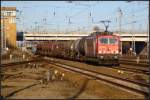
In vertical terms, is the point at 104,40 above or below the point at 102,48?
above

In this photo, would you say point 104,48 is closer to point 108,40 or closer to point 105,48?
point 105,48

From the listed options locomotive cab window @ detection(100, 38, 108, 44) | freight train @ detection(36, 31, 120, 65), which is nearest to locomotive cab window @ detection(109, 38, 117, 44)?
freight train @ detection(36, 31, 120, 65)

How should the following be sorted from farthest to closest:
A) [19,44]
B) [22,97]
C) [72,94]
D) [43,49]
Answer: [19,44] < [43,49] < [72,94] < [22,97]

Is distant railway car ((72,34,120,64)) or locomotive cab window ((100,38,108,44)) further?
locomotive cab window ((100,38,108,44))

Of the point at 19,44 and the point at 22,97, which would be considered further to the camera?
the point at 19,44

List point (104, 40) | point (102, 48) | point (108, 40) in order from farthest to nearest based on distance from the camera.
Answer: point (108, 40)
point (104, 40)
point (102, 48)

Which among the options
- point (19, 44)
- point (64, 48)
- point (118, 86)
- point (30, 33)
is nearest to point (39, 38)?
point (30, 33)

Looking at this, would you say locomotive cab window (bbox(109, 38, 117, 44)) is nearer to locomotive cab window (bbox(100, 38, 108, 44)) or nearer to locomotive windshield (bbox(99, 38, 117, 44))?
locomotive windshield (bbox(99, 38, 117, 44))

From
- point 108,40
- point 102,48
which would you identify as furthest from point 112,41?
point 102,48

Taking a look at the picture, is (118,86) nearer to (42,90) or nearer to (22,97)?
(42,90)

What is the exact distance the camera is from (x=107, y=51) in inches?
1638

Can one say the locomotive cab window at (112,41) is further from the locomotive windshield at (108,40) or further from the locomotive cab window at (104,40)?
the locomotive cab window at (104,40)

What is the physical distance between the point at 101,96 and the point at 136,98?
148 centimetres

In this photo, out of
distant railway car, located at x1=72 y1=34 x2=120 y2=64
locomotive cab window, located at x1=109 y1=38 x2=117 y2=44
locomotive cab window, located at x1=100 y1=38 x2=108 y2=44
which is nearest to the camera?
distant railway car, located at x1=72 y1=34 x2=120 y2=64
